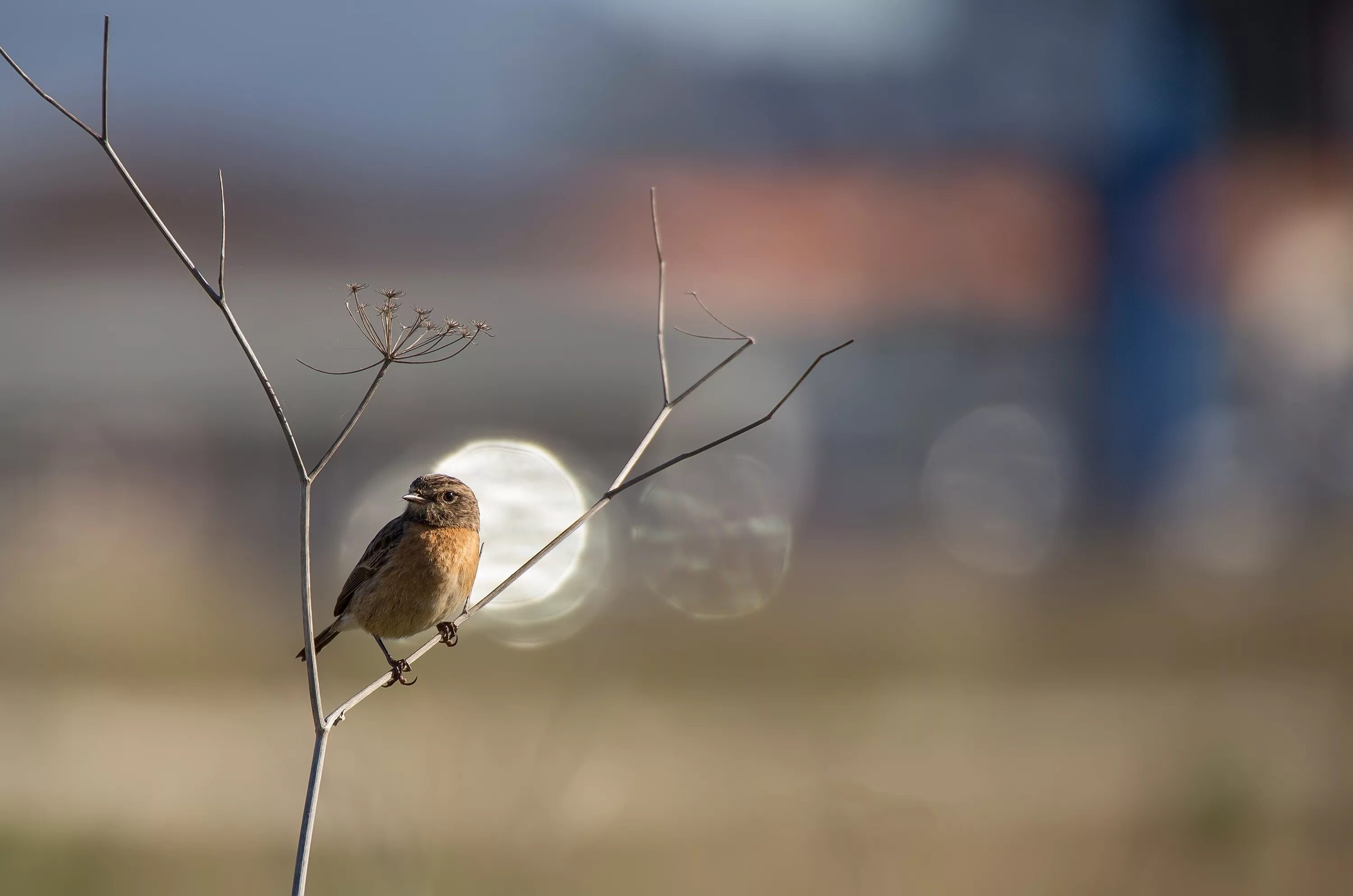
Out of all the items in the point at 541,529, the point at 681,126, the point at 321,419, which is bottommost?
the point at 541,529

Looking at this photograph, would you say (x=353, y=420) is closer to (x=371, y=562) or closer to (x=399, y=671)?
(x=399, y=671)

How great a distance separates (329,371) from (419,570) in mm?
1686

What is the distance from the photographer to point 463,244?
60.4 ft

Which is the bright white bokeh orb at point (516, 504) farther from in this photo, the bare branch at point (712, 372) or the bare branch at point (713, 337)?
the bare branch at point (712, 372)

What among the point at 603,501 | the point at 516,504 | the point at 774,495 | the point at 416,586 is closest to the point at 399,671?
the point at 416,586

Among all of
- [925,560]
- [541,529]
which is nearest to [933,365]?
[925,560]

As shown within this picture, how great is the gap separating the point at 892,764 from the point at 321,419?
5.93 meters

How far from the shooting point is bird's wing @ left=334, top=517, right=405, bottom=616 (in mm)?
3373

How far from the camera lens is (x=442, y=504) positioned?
133 inches

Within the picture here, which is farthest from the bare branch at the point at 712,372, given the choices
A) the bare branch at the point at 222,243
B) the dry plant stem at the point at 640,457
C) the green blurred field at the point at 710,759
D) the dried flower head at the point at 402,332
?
the green blurred field at the point at 710,759

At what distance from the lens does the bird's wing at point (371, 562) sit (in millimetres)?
3373

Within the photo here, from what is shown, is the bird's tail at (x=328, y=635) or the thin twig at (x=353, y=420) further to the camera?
the bird's tail at (x=328, y=635)

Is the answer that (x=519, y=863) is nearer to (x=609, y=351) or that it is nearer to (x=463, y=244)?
(x=609, y=351)

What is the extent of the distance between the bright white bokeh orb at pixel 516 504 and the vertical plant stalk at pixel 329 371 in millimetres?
1651
